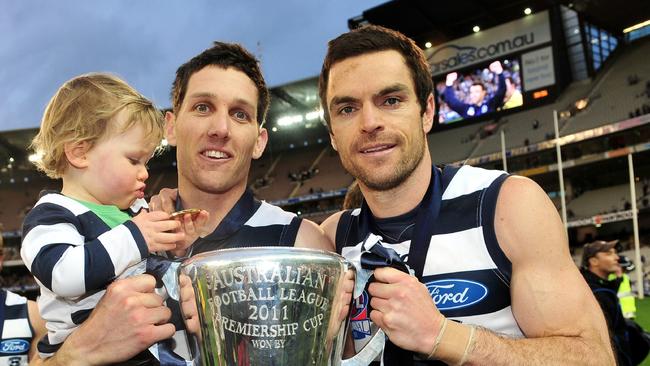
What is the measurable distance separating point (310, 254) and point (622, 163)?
84.5ft

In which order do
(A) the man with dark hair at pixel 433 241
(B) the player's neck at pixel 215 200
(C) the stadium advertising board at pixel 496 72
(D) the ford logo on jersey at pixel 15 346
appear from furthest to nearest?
(C) the stadium advertising board at pixel 496 72, (D) the ford logo on jersey at pixel 15 346, (B) the player's neck at pixel 215 200, (A) the man with dark hair at pixel 433 241

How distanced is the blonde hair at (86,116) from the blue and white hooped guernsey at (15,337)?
1.28m

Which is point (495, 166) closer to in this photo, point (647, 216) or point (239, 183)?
point (647, 216)

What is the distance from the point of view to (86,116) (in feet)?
5.49

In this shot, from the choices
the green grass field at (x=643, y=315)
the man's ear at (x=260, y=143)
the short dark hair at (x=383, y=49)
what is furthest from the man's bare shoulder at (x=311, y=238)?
the green grass field at (x=643, y=315)

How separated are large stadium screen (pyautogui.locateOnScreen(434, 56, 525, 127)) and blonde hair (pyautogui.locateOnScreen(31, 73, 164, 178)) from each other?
23512 mm

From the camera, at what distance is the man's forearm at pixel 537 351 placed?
1374mm

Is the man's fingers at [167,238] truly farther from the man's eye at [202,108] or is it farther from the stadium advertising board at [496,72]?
the stadium advertising board at [496,72]

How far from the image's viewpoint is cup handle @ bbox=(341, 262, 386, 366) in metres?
1.15

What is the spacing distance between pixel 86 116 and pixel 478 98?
24010 millimetres

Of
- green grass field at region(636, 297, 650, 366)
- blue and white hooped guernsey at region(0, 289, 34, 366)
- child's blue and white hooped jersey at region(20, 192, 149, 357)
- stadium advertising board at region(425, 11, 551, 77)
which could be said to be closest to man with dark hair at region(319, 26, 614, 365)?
child's blue and white hooped jersey at region(20, 192, 149, 357)

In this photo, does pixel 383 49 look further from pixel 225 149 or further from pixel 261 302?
pixel 261 302

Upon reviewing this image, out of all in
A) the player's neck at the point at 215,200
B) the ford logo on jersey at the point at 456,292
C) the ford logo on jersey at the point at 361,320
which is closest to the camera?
the ford logo on jersey at the point at 361,320

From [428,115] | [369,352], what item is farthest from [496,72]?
[369,352]
